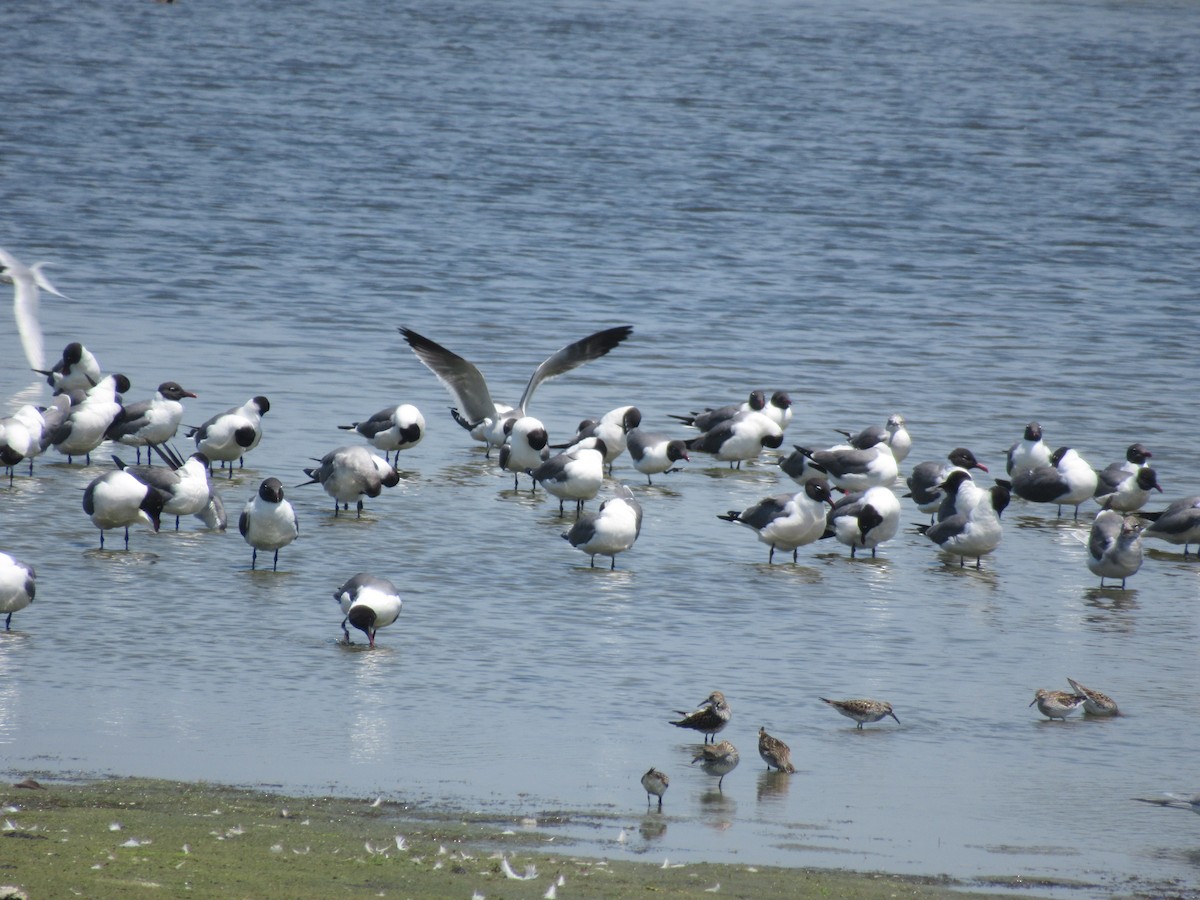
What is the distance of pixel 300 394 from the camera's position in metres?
18.1

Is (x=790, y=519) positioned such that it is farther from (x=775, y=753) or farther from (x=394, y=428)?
(x=775, y=753)

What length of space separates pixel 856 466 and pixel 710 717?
259 inches

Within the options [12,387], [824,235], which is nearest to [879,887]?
[12,387]

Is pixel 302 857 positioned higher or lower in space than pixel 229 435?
lower

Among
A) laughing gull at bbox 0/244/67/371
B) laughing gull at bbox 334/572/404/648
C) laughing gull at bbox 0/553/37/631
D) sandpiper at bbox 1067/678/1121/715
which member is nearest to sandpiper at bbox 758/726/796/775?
sandpiper at bbox 1067/678/1121/715

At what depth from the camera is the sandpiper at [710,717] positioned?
8695 mm

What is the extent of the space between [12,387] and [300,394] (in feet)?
9.46

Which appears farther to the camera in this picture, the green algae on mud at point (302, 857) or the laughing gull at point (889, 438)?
the laughing gull at point (889, 438)

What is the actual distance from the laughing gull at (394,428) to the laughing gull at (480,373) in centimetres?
55

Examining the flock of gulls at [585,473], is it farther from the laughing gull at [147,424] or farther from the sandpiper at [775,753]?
the sandpiper at [775,753]

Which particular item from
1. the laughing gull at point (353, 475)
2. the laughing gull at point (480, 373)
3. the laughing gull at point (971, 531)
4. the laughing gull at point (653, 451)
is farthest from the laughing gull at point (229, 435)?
the laughing gull at point (971, 531)

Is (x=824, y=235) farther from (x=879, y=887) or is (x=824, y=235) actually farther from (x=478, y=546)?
(x=879, y=887)

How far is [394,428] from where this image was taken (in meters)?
15.5

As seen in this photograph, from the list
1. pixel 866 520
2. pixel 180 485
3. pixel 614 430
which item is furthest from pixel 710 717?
pixel 614 430
